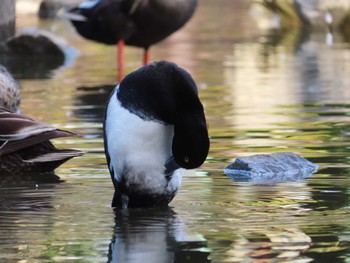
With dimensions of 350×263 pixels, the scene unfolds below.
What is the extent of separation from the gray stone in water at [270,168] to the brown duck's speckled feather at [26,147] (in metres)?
0.99

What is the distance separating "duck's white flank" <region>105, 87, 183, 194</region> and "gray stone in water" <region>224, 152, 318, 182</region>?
3.51ft

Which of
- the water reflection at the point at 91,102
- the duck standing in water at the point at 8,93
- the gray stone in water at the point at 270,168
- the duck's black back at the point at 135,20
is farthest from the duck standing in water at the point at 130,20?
the gray stone in water at the point at 270,168

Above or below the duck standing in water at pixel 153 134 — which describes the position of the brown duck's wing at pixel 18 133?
below

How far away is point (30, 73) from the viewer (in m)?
15.1

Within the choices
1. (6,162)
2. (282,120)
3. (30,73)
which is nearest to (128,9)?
(30,73)

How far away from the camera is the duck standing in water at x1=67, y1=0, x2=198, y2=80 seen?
14164mm

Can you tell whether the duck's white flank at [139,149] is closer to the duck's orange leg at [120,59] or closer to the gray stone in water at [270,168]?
the gray stone in water at [270,168]

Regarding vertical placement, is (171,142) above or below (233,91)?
above

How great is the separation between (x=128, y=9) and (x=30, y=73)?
152 cm

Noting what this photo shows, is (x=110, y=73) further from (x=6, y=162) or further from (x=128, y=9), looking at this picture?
(x=6, y=162)

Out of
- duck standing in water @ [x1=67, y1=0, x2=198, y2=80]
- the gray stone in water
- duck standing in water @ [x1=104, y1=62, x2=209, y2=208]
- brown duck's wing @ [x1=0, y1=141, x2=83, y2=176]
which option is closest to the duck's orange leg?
duck standing in water @ [x1=67, y1=0, x2=198, y2=80]

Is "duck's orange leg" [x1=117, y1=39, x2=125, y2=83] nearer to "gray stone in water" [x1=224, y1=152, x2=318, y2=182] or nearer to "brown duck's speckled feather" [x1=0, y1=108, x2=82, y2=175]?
"brown duck's speckled feather" [x1=0, y1=108, x2=82, y2=175]

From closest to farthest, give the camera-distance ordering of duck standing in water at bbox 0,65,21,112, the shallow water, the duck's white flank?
the shallow water < the duck's white flank < duck standing in water at bbox 0,65,21,112

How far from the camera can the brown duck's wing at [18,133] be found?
7.53 meters
